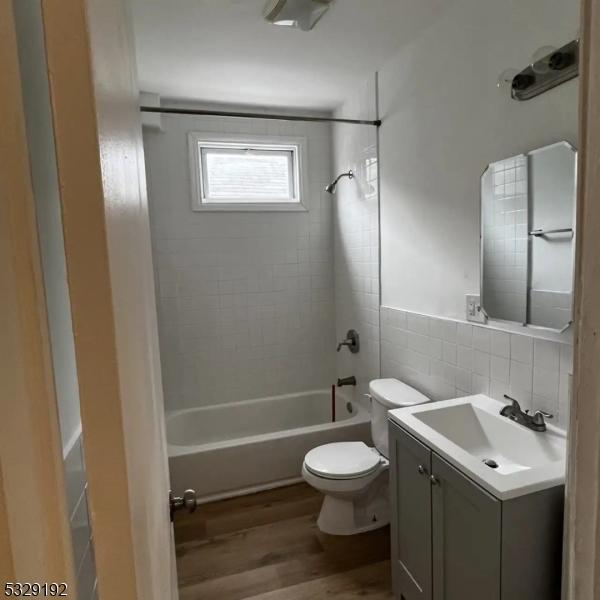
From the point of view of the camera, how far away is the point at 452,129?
190cm

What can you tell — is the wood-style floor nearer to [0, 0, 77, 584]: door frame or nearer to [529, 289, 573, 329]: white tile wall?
[529, 289, 573, 329]: white tile wall

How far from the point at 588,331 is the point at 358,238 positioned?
2502 millimetres

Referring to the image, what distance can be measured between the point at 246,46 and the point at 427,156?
1.14 meters

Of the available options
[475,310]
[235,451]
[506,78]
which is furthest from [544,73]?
[235,451]

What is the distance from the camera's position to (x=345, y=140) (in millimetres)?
3000

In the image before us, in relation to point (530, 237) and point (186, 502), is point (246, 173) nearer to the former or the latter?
point (530, 237)

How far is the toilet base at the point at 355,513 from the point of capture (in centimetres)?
216

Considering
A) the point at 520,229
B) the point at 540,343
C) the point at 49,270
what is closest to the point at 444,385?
the point at 540,343

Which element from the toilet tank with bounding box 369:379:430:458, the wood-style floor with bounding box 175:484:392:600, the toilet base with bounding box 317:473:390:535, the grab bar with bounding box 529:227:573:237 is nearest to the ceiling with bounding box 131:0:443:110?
the grab bar with bounding box 529:227:573:237

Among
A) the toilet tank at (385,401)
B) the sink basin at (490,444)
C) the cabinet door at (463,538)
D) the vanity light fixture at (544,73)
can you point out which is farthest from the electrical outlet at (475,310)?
the vanity light fixture at (544,73)

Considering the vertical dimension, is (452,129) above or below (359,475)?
above

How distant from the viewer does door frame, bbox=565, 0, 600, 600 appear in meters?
0.45

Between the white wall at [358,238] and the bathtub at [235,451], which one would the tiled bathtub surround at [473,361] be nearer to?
the white wall at [358,238]

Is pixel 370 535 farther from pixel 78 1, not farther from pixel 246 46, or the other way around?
pixel 246 46
